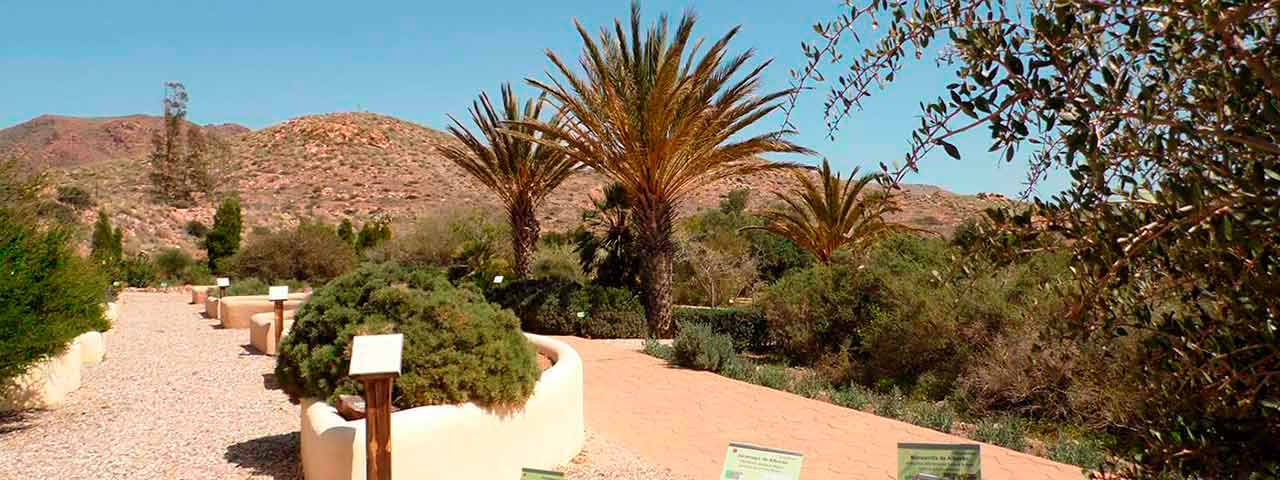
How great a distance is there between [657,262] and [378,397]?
11.7m

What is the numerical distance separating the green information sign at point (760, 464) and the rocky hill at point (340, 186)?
1495 inches

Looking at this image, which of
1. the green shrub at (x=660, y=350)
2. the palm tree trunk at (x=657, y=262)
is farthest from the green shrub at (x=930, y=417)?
the palm tree trunk at (x=657, y=262)

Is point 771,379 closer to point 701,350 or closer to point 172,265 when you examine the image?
point 701,350

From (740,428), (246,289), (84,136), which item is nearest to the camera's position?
(740,428)

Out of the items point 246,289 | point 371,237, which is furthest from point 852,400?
point 371,237

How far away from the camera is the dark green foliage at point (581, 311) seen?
16.8 m

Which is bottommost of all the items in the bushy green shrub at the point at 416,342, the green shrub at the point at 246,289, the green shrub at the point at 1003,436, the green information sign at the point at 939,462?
the green shrub at the point at 1003,436

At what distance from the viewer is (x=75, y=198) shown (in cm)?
3856

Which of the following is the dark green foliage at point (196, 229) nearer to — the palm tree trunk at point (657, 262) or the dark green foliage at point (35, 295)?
the palm tree trunk at point (657, 262)

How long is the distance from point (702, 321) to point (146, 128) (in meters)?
95.4

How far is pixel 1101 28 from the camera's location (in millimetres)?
2006

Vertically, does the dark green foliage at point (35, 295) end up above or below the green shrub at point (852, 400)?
above

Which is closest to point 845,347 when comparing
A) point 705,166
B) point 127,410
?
point 705,166

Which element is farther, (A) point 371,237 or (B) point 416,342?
(A) point 371,237
